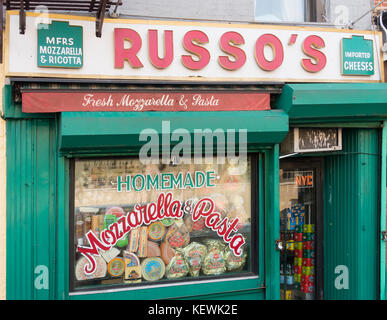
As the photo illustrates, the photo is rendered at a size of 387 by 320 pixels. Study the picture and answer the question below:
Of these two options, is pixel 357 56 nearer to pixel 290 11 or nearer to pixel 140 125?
pixel 290 11

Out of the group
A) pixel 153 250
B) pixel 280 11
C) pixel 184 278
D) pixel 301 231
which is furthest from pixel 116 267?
pixel 280 11

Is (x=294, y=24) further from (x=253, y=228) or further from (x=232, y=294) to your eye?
(x=232, y=294)

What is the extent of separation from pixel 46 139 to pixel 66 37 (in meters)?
1.27

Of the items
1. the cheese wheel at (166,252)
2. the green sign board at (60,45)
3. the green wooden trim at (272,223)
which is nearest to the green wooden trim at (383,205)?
the green wooden trim at (272,223)

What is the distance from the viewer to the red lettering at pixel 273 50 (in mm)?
5484

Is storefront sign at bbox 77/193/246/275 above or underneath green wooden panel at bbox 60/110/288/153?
underneath

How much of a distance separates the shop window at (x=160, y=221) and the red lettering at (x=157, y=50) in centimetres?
131

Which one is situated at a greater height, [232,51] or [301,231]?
[232,51]

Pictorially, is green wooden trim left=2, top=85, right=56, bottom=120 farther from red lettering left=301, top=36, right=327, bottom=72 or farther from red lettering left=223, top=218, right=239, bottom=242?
red lettering left=301, top=36, right=327, bottom=72

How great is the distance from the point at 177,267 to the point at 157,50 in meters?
2.92

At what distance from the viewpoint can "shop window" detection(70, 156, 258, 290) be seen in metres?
5.16

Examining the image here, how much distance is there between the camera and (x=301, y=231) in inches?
253

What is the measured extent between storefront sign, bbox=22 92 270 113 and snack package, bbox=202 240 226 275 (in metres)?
1.90

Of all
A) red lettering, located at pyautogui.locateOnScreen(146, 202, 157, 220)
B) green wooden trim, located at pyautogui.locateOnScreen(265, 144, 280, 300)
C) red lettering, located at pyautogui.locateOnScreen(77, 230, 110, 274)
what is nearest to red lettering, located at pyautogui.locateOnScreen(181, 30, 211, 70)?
green wooden trim, located at pyautogui.locateOnScreen(265, 144, 280, 300)
